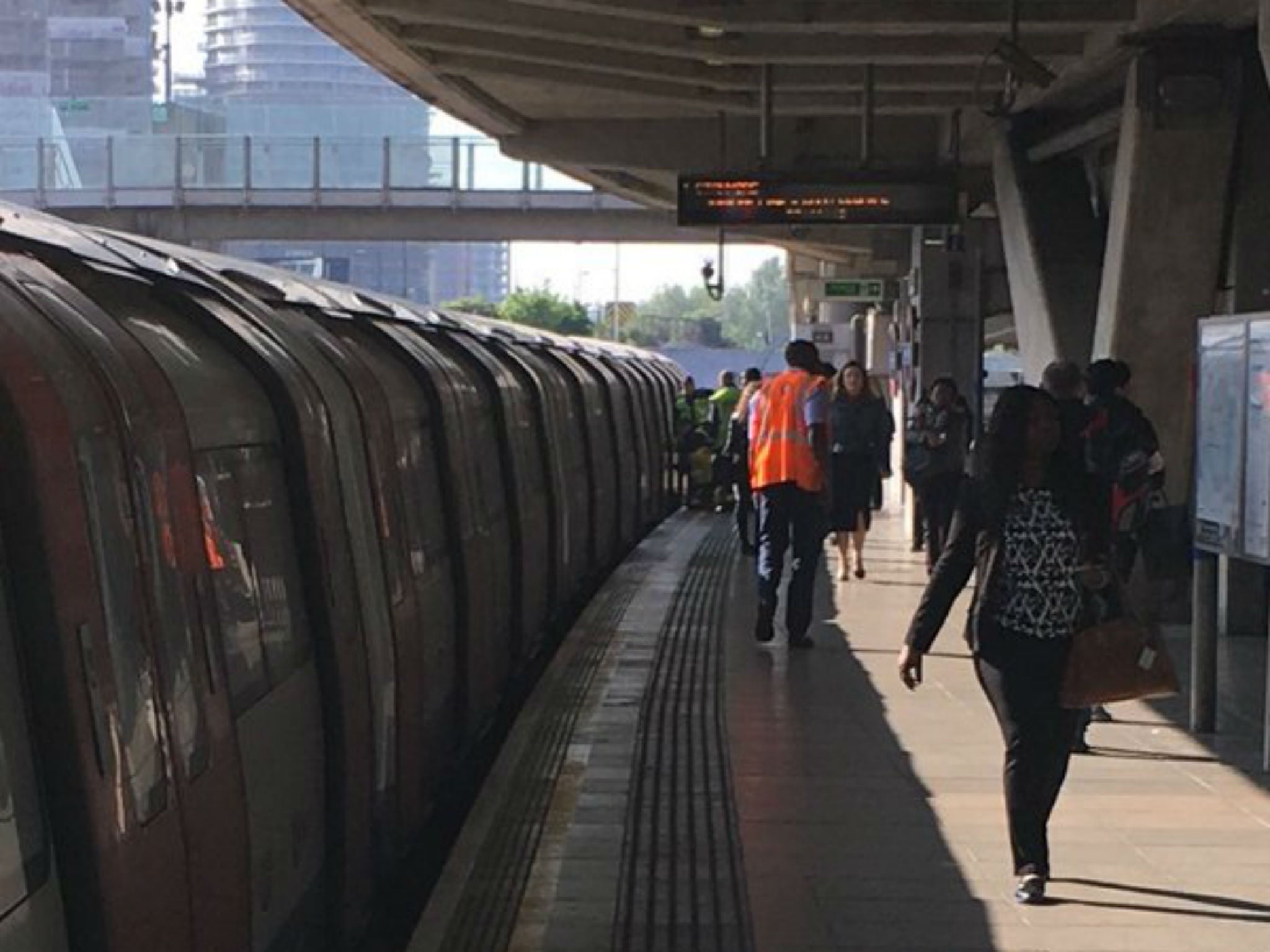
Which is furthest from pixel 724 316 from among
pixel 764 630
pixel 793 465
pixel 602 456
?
pixel 793 465

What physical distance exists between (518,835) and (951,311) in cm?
1710

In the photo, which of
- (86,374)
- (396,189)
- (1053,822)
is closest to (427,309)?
(1053,822)

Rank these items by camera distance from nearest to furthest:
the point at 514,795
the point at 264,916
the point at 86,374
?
the point at 86,374 → the point at 264,916 → the point at 514,795

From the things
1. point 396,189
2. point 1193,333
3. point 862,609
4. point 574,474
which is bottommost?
point 862,609

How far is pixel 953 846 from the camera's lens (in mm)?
7797

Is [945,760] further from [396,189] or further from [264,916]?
[396,189]

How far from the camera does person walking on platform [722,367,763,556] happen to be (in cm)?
1870

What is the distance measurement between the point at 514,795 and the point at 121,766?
17.4 ft

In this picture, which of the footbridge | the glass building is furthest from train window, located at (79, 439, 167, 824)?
the glass building

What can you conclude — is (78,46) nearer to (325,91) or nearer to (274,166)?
(325,91)

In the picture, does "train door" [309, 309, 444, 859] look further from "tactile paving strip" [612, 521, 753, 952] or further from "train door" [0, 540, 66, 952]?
"train door" [0, 540, 66, 952]

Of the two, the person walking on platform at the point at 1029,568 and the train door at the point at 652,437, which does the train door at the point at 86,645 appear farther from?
the train door at the point at 652,437

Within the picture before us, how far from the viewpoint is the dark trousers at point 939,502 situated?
16.8 meters

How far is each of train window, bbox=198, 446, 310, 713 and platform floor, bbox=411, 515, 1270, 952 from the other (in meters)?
1.41
